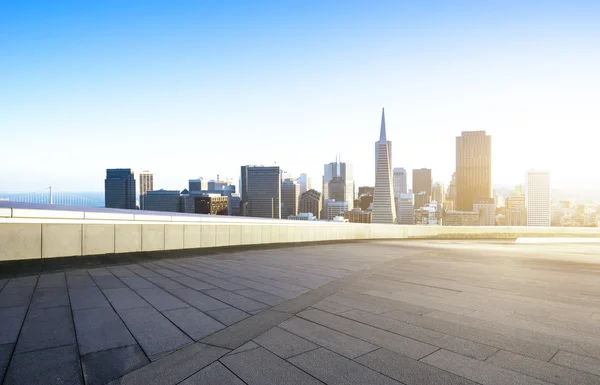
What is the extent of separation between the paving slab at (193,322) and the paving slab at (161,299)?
9.5 inches

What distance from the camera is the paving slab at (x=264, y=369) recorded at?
3558 mm

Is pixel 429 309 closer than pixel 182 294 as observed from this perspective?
Yes

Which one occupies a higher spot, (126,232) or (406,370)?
(126,232)

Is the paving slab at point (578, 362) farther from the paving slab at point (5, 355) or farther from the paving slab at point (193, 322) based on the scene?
the paving slab at point (5, 355)

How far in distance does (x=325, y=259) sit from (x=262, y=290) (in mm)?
5315

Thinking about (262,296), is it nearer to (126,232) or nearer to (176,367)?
(176,367)

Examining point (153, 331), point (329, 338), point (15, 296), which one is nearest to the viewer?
point (329, 338)

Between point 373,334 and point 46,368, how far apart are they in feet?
11.8

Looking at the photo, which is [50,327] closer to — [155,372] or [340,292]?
[155,372]

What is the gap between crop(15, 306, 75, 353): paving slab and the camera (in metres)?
4.30

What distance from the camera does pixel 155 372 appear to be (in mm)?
3689

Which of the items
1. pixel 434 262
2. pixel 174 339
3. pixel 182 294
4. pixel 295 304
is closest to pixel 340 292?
pixel 295 304

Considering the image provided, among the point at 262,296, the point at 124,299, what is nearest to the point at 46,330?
the point at 124,299

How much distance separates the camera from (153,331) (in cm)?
479
